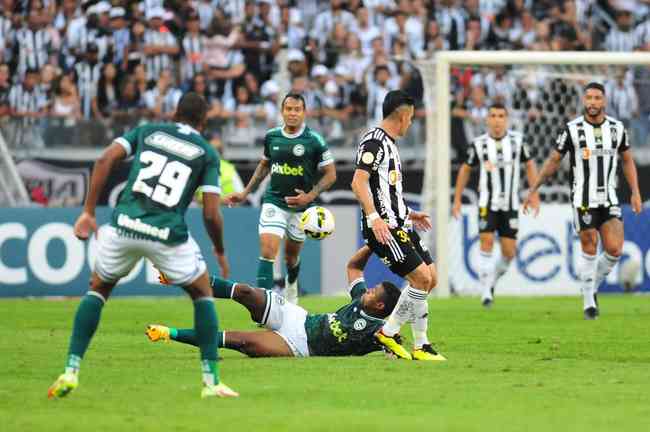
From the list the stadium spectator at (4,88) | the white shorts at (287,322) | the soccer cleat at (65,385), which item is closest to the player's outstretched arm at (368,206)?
the white shorts at (287,322)

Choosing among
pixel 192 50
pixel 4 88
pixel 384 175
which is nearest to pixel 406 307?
pixel 384 175

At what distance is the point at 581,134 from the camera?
16.1 meters

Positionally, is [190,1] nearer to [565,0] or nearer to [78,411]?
[565,0]

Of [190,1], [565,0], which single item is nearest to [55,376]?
[190,1]

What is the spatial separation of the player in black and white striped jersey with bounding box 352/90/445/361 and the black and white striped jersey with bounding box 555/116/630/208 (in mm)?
5323

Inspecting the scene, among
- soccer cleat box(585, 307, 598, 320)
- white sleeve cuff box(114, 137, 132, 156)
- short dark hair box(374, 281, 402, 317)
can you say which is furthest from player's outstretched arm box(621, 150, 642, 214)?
white sleeve cuff box(114, 137, 132, 156)

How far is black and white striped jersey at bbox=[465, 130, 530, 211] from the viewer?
18812 millimetres

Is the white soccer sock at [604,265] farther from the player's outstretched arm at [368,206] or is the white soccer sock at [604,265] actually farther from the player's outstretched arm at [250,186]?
the player's outstretched arm at [368,206]

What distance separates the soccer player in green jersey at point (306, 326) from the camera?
A: 10.8 meters

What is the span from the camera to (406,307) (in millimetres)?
10875

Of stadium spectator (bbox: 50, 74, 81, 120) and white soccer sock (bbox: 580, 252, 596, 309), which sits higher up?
stadium spectator (bbox: 50, 74, 81, 120)

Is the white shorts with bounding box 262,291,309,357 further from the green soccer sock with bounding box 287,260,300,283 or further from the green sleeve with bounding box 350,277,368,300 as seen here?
the green soccer sock with bounding box 287,260,300,283

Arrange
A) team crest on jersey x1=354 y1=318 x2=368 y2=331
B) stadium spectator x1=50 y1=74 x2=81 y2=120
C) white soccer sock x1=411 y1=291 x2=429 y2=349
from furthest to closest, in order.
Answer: stadium spectator x1=50 y1=74 x2=81 y2=120
white soccer sock x1=411 y1=291 x2=429 y2=349
team crest on jersey x1=354 y1=318 x2=368 y2=331

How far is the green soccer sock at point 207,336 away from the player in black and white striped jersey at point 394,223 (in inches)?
100
